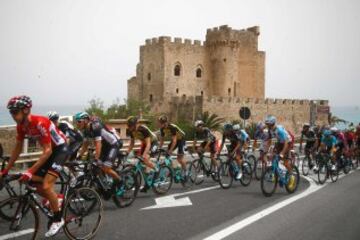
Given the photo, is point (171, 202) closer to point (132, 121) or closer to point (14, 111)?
point (132, 121)

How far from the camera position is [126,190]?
34.8 ft

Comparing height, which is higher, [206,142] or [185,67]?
[185,67]

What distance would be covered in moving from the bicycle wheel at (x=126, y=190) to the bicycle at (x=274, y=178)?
10.8 feet

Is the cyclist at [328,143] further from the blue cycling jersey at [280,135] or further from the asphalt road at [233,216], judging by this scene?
the blue cycling jersey at [280,135]

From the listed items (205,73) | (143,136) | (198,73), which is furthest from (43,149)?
(205,73)

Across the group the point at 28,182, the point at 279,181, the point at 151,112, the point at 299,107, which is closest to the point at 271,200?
the point at 279,181

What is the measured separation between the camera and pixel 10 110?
21.9 feet

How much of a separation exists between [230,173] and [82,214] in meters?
7.26

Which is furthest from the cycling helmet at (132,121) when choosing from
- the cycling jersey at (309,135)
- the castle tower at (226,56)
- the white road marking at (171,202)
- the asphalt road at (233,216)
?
the castle tower at (226,56)

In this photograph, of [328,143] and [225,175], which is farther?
[328,143]

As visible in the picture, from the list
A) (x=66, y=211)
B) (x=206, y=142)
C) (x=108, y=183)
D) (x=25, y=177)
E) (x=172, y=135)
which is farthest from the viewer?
(x=206, y=142)

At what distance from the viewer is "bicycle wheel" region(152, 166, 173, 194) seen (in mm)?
12297

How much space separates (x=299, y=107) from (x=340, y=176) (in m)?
51.1

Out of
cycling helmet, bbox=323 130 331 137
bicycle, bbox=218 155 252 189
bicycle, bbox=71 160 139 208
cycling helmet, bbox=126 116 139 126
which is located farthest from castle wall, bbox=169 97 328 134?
bicycle, bbox=71 160 139 208
